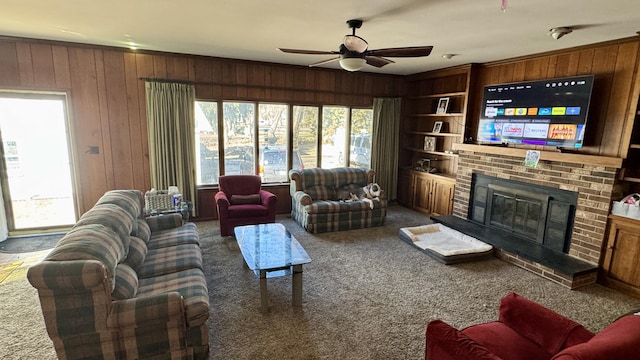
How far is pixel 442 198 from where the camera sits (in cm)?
579

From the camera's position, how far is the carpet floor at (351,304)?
7.98ft

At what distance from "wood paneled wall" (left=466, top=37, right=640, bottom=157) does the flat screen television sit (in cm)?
20

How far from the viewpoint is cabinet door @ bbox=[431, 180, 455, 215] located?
5.63 metres

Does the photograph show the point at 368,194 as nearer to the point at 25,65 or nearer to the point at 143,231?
the point at 143,231

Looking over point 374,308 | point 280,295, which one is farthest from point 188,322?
point 374,308

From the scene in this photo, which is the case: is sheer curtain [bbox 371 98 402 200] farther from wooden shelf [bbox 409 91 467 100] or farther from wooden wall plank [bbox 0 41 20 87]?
wooden wall plank [bbox 0 41 20 87]

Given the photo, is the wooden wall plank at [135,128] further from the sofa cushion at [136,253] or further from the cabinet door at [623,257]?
the cabinet door at [623,257]

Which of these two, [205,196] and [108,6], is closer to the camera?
[108,6]

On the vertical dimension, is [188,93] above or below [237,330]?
above

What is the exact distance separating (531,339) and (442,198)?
4.06 meters

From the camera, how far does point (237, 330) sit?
260 cm

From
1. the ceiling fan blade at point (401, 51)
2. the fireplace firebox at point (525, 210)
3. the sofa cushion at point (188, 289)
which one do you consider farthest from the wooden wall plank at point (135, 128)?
the fireplace firebox at point (525, 210)

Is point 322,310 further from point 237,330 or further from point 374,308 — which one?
point 237,330

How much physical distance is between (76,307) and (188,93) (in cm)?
380
